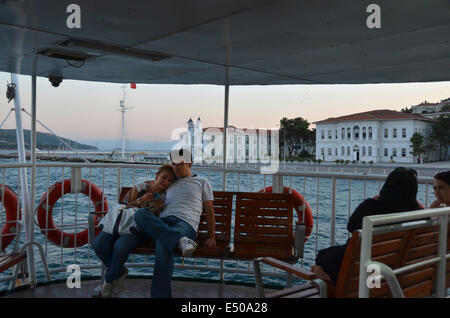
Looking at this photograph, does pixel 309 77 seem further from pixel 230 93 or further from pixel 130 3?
pixel 130 3

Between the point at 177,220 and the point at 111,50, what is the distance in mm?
1643

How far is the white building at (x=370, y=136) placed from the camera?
56625 mm

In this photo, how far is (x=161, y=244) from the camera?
2576 mm

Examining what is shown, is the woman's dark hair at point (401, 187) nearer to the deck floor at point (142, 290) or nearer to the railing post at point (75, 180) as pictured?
the deck floor at point (142, 290)

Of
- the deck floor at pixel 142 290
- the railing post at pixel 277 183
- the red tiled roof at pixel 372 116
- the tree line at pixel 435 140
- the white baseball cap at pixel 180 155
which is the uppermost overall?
the red tiled roof at pixel 372 116

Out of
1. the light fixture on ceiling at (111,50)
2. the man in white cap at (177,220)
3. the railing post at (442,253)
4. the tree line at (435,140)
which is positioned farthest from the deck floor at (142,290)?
the tree line at (435,140)

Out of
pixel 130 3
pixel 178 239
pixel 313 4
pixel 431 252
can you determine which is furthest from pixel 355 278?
pixel 130 3

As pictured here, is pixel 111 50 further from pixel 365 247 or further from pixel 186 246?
pixel 365 247

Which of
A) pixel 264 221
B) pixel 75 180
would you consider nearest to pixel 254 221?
pixel 264 221

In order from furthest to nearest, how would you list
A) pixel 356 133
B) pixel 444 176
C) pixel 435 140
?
pixel 435 140 → pixel 356 133 → pixel 444 176

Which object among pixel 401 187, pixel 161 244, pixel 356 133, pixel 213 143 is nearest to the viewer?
pixel 401 187

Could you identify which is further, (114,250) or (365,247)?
(114,250)

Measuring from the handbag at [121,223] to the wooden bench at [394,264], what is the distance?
1254mm
